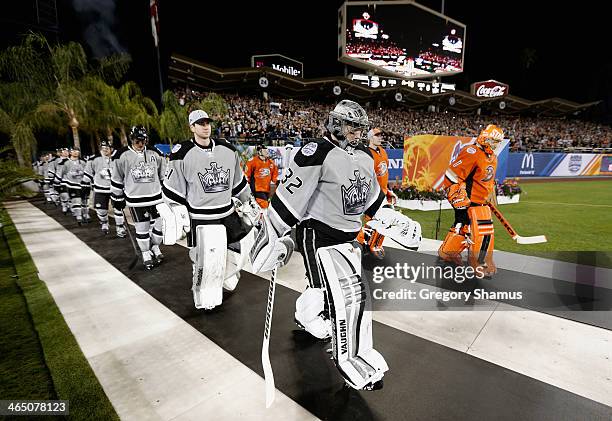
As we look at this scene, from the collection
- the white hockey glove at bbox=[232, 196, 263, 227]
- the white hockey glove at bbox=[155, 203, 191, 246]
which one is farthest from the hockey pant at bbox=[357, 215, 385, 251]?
the white hockey glove at bbox=[155, 203, 191, 246]

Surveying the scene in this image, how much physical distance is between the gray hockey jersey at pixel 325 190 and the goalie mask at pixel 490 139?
2.69 metres

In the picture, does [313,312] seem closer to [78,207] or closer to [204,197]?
[204,197]

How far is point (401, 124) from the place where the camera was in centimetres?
3641

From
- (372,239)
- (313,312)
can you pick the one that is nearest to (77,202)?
(372,239)

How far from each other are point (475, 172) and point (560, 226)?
18.1 feet

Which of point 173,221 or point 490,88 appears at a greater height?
point 490,88

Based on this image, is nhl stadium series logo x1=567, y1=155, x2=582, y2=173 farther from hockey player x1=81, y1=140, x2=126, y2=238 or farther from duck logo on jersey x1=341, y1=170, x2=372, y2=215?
hockey player x1=81, y1=140, x2=126, y2=238

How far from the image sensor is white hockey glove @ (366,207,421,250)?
8.71ft

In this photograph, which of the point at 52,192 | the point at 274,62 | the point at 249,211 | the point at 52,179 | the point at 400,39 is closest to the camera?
the point at 249,211

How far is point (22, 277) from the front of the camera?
514cm

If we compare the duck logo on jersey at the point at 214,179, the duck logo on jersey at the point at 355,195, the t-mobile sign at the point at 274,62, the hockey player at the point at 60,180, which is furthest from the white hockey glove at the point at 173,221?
the t-mobile sign at the point at 274,62

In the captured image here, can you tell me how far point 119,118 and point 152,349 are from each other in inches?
727

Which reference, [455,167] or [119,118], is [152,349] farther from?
[119,118]

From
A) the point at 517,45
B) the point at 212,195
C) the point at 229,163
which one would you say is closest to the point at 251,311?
the point at 212,195
